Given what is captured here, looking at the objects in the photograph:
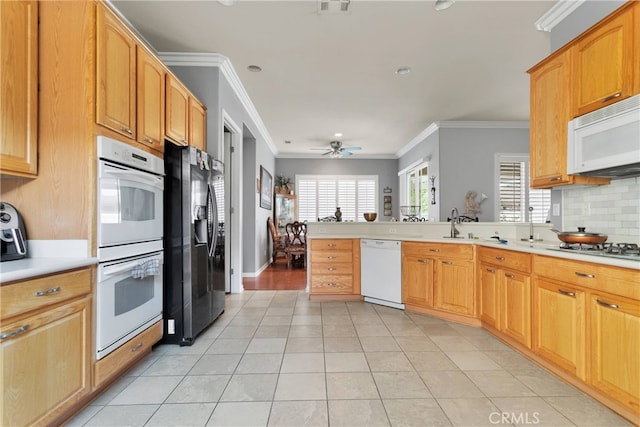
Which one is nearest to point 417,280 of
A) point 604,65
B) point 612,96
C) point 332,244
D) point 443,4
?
point 332,244

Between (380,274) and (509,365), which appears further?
(380,274)

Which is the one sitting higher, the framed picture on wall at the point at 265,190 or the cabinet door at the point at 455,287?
the framed picture on wall at the point at 265,190

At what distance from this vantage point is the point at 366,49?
10.1ft

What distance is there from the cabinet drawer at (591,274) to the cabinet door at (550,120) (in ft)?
2.38

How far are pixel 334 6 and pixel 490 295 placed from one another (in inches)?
113

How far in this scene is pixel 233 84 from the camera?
12.4 ft

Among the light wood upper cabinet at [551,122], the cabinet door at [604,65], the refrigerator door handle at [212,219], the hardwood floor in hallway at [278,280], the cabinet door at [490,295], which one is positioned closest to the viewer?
the cabinet door at [604,65]

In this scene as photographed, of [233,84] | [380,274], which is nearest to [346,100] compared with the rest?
[233,84]

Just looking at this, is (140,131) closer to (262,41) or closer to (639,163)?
(262,41)

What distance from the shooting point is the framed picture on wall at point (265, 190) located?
19.3 ft

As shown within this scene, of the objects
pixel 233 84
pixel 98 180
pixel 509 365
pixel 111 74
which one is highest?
pixel 233 84

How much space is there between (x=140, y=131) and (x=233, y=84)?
196cm

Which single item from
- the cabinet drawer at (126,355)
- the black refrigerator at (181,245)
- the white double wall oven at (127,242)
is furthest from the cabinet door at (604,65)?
the cabinet drawer at (126,355)

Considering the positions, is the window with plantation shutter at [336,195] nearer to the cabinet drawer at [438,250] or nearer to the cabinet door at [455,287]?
the cabinet drawer at [438,250]
